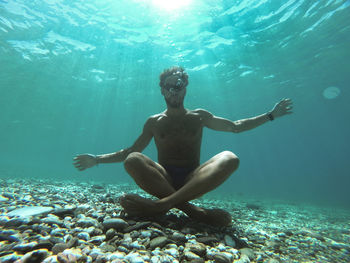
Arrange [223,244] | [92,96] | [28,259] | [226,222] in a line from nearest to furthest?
[28,259] < [223,244] < [226,222] < [92,96]

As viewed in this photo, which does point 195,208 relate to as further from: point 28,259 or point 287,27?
point 287,27

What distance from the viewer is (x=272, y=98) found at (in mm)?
34656

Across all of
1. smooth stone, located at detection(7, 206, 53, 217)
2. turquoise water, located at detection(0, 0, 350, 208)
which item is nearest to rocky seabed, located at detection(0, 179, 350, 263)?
smooth stone, located at detection(7, 206, 53, 217)

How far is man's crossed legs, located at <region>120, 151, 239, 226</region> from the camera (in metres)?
2.62

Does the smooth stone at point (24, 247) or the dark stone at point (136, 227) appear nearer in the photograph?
the smooth stone at point (24, 247)

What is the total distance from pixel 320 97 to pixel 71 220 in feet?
145

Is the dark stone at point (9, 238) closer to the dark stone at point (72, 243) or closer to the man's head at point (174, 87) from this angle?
the dark stone at point (72, 243)

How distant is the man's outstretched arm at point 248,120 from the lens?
388cm

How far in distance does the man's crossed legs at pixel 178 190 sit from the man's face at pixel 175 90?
1.39m

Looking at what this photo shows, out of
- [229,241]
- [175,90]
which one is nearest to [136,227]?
[229,241]

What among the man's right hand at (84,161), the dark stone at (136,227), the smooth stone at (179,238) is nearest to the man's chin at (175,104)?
the man's right hand at (84,161)

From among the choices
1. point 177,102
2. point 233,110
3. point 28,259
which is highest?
point 233,110

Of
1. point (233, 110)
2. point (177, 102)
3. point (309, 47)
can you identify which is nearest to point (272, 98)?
point (233, 110)

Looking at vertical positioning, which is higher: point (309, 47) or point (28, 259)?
point (309, 47)
